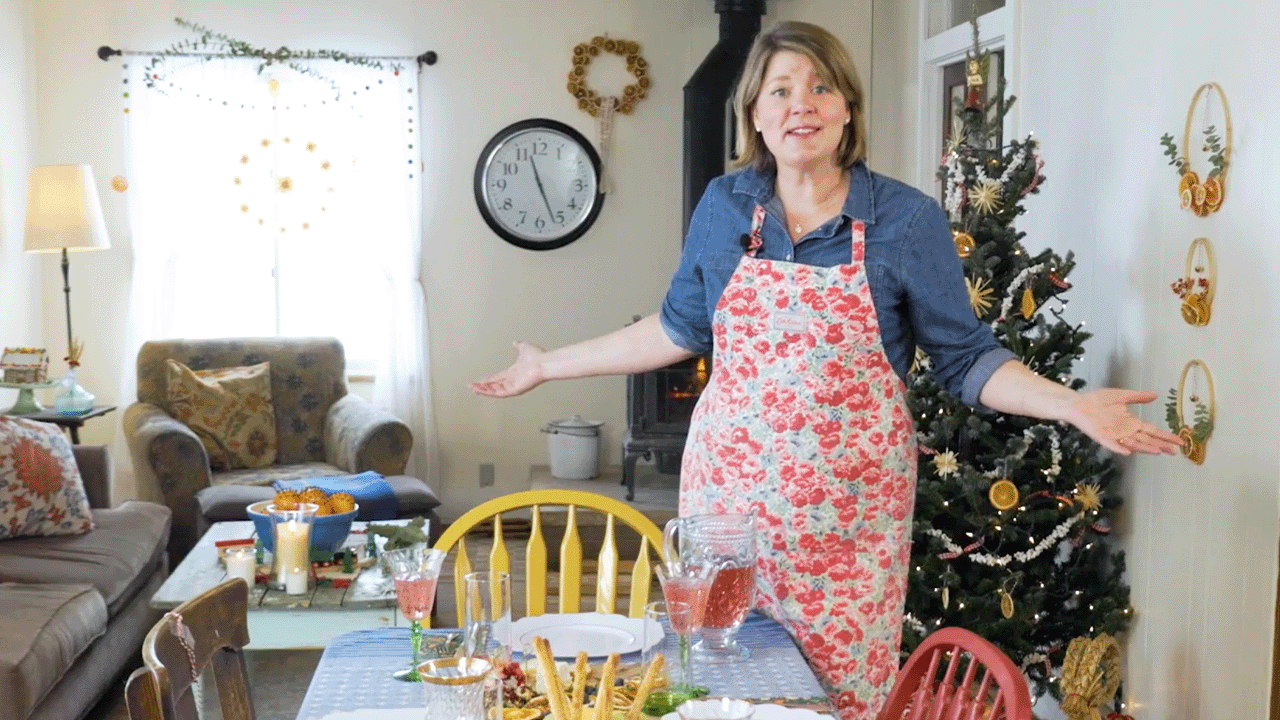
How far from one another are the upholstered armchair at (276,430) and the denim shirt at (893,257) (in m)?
3.08

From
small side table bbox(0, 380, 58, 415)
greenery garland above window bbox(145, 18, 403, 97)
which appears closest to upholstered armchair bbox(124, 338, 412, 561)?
small side table bbox(0, 380, 58, 415)

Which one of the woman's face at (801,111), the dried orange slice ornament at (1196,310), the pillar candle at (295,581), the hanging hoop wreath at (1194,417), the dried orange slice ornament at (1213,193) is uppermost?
the woman's face at (801,111)

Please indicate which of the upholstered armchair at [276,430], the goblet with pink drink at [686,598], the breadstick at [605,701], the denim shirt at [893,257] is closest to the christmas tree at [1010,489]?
the denim shirt at [893,257]

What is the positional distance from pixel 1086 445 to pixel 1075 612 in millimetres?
413

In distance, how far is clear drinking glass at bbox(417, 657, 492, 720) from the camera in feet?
Result: 4.35

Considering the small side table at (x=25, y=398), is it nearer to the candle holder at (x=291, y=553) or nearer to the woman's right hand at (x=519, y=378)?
the candle holder at (x=291, y=553)

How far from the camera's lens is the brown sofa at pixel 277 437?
193 inches

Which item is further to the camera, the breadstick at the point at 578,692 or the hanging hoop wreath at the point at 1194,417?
the hanging hoop wreath at the point at 1194,417

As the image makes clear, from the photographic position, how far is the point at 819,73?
202cm

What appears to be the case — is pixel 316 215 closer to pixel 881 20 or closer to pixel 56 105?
pixel 56 105

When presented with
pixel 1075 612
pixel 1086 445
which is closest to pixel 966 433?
pixel 1086 445

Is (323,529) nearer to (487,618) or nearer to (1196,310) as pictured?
(487,618)

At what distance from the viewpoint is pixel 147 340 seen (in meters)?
5.84

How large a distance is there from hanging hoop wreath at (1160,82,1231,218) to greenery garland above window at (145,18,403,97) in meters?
4.01
